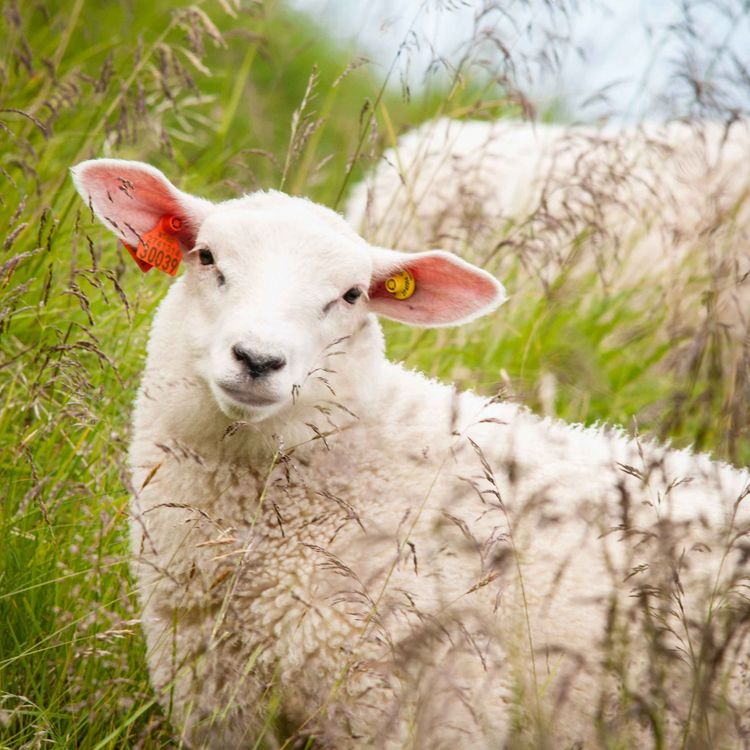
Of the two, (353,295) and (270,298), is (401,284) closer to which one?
(353,295)

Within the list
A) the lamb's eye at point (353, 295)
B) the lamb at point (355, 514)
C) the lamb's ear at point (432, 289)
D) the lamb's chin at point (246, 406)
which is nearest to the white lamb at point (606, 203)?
the lamb's ear at point (432, 289)

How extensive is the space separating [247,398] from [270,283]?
37cm

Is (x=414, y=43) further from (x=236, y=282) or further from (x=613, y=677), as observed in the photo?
(x=613, y=677)

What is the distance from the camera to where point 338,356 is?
3.14m

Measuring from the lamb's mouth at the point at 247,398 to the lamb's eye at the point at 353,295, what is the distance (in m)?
0.54

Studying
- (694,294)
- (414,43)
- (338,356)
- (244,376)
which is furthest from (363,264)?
(694,294)

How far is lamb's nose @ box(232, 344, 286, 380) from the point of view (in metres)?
2.68

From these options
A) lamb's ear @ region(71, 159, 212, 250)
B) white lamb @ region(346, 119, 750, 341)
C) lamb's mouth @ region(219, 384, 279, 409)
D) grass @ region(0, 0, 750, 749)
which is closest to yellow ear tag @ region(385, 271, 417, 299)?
grass @ region(0, 0, 750, 749)

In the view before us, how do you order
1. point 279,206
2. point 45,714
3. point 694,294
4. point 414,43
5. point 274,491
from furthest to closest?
1. point 694,294
2. point 414,43
3. point 279,206
4. point 274,491
5. point 45,714

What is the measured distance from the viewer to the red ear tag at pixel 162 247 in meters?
3.23

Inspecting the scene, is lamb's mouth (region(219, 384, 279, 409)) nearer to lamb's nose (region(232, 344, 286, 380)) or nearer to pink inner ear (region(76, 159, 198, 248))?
lamb's nose (region(232, 344, 286, 380))

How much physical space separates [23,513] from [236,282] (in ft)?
2.98

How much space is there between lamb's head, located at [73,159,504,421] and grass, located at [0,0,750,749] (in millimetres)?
221

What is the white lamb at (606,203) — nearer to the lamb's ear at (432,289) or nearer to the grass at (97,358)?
the grass at (97,358)
